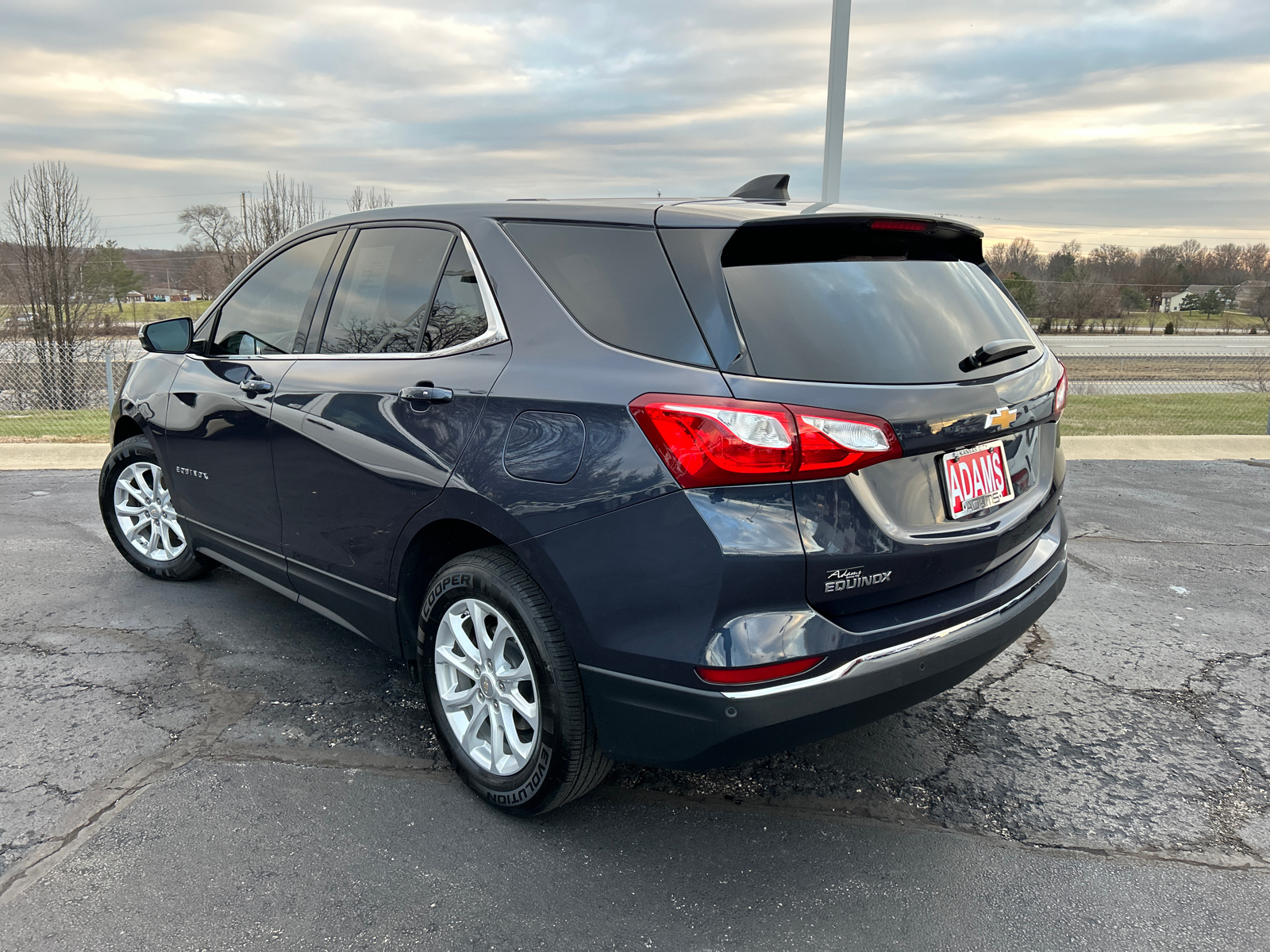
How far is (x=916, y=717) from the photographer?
328cm

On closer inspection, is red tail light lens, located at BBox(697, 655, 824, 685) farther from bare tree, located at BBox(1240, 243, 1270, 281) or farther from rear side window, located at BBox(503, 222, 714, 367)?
bare tree, located at BBox(1240, 243, 1270, 281)

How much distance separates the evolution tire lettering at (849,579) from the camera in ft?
6.91

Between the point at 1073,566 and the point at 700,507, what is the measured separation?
4004 millimetres

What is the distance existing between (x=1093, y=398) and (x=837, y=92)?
679 inches

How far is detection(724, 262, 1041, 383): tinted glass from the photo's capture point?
7.14 feet

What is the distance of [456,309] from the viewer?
2781mm

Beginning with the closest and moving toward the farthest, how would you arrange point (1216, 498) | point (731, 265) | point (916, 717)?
point (731, 265), point (916, 717), point (1216, 498)

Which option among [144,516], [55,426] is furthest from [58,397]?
[144,516]

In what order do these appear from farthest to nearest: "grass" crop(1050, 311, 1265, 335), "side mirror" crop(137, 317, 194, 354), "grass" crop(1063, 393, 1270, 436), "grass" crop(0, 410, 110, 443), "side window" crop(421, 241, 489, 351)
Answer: "grass" crop(1050, 311, 1265, 335) < "grass" crop(1063, 393, 1270, 436) < "grass" crop(0, 410, 110, 443) < "side mirror" crop(137, 317, 194, 354) < "side window" crop(421, 241, 489, 351)

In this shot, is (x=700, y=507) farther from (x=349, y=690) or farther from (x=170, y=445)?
(x=170, y=445)

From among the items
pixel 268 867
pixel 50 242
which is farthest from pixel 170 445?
pixel 50 242

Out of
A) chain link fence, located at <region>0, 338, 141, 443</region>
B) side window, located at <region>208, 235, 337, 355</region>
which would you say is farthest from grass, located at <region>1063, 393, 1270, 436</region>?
chain link fence, located at <region>0, 338, 141, 443</region>

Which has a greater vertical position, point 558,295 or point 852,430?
point 558,295

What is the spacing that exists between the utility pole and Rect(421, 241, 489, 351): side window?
4.88 m
